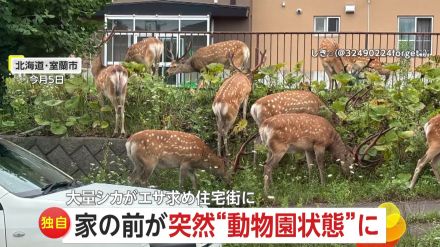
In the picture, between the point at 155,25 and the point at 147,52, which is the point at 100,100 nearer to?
the point at 147,52

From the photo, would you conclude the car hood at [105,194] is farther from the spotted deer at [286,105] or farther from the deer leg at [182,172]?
the spotted deer at [286,105]

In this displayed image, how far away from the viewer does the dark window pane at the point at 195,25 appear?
848 inches

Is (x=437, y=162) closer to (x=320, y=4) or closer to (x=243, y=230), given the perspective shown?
(x=243, y=230)

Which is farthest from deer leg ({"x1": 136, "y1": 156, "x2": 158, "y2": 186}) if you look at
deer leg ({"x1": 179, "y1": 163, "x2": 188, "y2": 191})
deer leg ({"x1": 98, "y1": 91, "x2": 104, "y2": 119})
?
deer leg ({"x1": 98, "y1": 91, "x2": 104, "y2": 119})

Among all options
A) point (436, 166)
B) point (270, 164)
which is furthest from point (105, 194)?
point (436, 166)

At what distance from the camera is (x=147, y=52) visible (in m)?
13.3

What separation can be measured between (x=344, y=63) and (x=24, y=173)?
8.00m

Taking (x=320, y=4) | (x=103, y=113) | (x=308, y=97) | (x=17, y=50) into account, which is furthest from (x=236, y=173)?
(x=320, y=4)

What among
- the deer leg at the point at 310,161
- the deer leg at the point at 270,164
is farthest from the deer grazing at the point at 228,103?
the deer leg at the point at 310,161

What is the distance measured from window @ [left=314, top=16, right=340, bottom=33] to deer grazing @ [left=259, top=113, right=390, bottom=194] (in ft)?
40.2

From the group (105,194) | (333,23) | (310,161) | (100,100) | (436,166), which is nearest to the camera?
(105,194)

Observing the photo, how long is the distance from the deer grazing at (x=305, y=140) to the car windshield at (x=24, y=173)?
358 cm

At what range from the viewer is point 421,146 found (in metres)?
11.0

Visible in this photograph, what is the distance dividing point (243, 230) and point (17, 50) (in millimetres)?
4246
